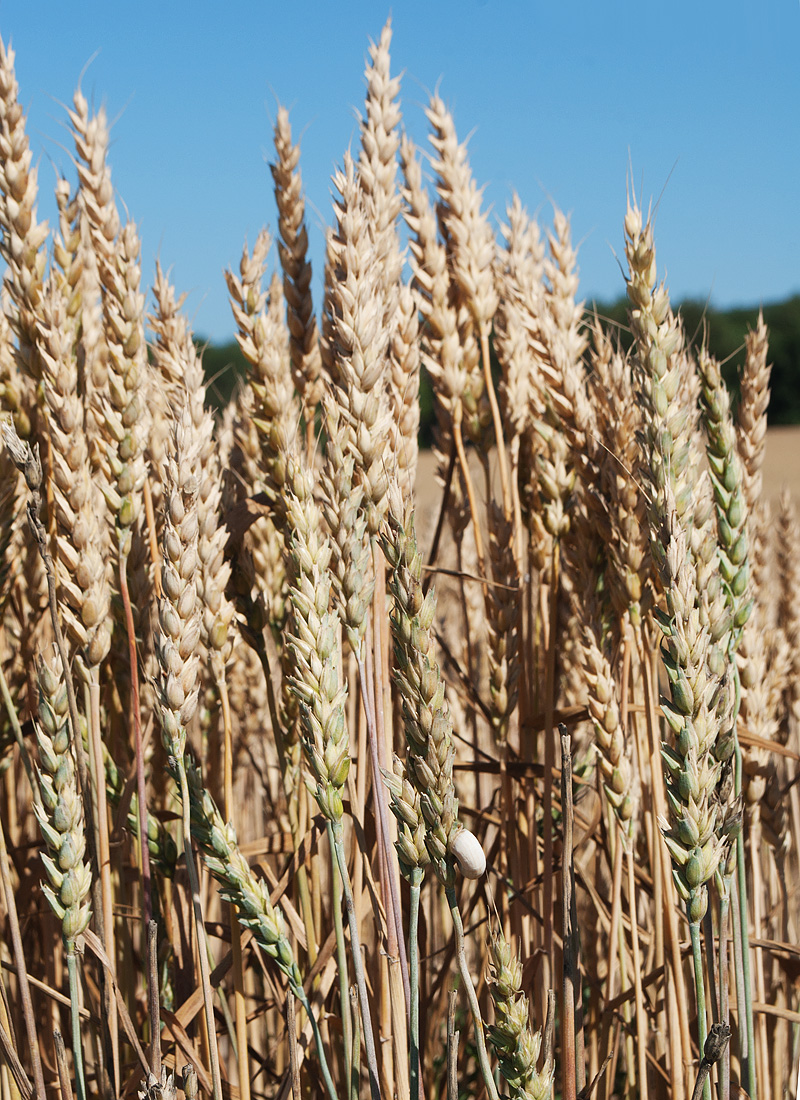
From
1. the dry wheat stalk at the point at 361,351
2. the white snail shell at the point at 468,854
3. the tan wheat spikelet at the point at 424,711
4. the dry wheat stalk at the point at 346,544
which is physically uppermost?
the dry wheat stalk at the point at 361,351

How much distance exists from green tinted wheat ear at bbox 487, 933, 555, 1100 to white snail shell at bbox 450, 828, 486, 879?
6 cm

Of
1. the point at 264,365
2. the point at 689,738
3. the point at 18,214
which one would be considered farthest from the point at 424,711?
the point at 18,214

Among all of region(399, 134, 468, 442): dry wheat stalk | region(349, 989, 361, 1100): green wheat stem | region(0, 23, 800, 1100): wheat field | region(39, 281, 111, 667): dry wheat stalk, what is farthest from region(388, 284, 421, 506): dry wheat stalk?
region(349, 989, 361, 1100): green wheat stem

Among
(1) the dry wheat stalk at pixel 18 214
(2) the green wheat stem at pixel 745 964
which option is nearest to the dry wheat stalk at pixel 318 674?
(2) the green wheat stem at pixel 745 964

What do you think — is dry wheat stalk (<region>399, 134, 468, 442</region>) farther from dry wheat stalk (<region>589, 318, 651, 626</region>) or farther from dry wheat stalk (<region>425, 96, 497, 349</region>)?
dry wheat stalk (<region>589, 318, 651, 626</region>)

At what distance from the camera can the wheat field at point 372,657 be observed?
77 cm

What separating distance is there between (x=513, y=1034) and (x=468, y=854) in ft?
0.47

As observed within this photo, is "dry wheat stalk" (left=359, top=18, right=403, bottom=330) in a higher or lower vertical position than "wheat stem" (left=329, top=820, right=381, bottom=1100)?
higher

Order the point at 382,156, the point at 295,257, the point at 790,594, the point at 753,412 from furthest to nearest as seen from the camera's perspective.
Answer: the point at 790,594 → the point at 753,412 → the point at 295,257 → the point at 382,156

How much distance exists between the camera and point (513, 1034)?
676 mm

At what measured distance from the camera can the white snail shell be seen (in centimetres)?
71

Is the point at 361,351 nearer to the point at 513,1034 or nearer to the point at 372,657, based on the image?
the point at 372,657

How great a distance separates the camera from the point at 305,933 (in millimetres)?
1096

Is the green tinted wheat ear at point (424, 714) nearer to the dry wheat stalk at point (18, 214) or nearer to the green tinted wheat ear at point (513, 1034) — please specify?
the green tinted wheat ear at point (513, 1034)
